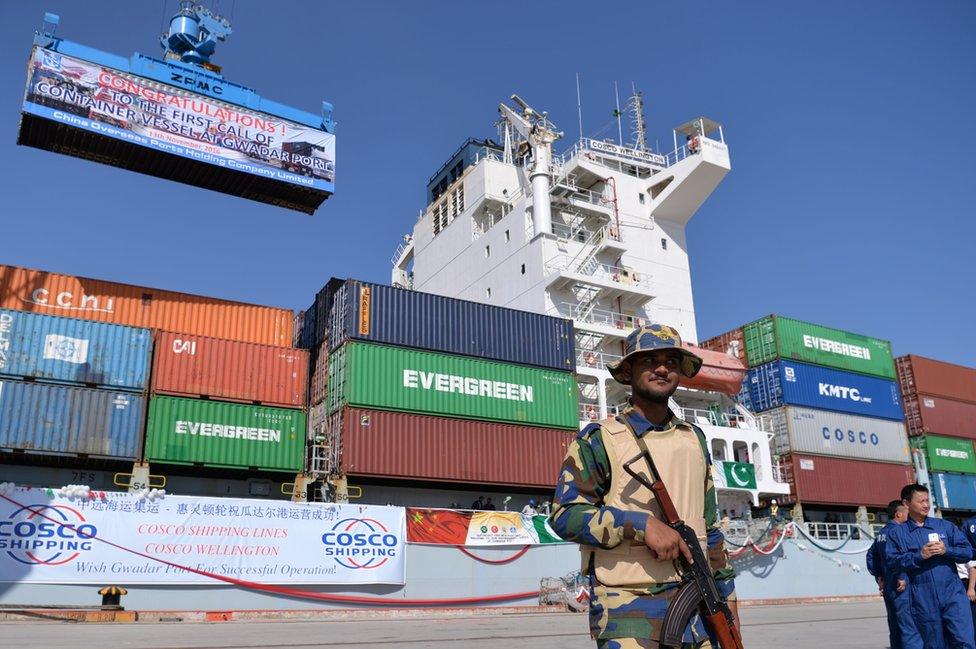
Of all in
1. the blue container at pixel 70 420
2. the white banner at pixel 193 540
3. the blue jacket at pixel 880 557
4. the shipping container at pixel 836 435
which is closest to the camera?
the blue jacket at pixel 880 557

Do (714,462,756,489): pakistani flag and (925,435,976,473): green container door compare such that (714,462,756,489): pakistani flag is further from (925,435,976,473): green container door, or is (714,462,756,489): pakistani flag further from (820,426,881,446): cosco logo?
(925,435,976,473): green container door

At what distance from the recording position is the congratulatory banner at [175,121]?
2720 cm

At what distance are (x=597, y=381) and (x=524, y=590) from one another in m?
11.3

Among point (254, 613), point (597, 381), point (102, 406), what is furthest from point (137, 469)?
point (597, 381)

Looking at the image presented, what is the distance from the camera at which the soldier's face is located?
11.7 feet

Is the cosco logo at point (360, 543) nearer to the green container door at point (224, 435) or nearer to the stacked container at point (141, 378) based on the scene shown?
the green container door at point (224, 435)

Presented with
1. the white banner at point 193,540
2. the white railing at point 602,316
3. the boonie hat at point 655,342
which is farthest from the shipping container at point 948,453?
the boonie hat at point 655,342

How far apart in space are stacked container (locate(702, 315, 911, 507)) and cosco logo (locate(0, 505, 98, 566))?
2886 cm

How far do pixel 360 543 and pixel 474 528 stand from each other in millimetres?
3592

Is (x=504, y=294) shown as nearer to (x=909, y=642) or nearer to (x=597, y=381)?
(x=597, y=381)

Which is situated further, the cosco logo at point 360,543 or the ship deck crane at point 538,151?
the ship deck crane at point 538,151

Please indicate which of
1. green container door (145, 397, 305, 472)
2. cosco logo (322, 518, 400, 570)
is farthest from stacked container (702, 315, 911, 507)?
green container door (145, 397, 305, 472)

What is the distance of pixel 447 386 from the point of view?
26.8 meters

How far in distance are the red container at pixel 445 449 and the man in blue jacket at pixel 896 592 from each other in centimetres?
1761
